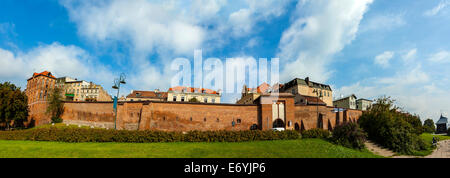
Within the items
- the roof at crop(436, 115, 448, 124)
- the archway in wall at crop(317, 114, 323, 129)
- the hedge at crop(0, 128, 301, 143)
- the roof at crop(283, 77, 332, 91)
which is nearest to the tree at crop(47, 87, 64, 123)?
the hedge at crop(0, 128, 301, 143)

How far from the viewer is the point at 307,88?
2256 inches

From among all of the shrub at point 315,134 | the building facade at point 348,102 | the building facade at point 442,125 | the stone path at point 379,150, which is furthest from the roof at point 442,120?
the shrub at point 315,134

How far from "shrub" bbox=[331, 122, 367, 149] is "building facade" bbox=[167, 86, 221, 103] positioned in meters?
41.2

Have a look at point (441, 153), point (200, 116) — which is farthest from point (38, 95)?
point (441, 153)

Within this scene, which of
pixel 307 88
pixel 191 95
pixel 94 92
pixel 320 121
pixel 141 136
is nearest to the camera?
pixel 141 136

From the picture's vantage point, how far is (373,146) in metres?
21.0

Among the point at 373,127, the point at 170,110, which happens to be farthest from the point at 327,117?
the point at 170,110

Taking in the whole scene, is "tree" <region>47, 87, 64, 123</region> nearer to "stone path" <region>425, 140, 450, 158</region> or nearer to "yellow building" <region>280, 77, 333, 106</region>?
"yellow building" <region>280, 77, 333, 106</region>

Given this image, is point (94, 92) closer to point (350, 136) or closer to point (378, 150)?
point (350, 136)

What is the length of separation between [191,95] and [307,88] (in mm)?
36501

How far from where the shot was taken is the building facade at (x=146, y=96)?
5500cm

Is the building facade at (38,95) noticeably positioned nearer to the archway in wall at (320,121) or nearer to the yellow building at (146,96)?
the yellow building at (146,96)
